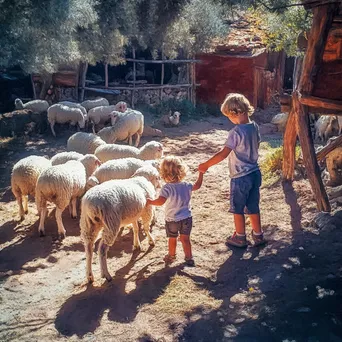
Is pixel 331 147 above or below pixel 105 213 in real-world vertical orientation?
above

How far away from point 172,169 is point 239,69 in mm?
14308

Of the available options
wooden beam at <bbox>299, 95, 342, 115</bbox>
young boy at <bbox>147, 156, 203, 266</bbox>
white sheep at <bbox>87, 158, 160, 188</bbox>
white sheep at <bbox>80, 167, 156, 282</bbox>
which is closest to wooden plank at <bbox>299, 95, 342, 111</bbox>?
wooden beam at <bbox>299, 95, 342, 115</bbox>

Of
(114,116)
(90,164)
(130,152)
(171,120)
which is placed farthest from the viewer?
(171,120)

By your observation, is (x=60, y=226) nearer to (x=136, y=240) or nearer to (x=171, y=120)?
(x=136, y=240)

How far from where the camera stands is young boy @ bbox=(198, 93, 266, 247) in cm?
515

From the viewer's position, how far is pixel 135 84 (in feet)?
57.2

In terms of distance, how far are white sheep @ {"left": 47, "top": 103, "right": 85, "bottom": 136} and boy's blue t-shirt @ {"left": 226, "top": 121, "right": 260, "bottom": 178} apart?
27.0ft

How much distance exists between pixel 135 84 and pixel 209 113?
10.2 feet

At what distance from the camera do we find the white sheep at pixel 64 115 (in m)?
12.6

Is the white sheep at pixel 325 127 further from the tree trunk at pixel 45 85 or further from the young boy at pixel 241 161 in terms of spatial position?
the tree trunk at pixel 45 85

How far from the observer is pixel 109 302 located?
4.56 meters

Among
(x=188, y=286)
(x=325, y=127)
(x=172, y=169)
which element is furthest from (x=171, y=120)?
(x=188, y=286)

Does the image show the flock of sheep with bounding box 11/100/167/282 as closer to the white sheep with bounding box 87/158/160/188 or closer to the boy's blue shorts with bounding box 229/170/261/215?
the white sheep with bounding box 87/158/160/188

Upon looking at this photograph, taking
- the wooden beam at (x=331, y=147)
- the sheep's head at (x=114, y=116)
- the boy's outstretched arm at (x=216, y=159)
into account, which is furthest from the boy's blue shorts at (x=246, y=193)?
the sheep's head at (x=114, y=116)
